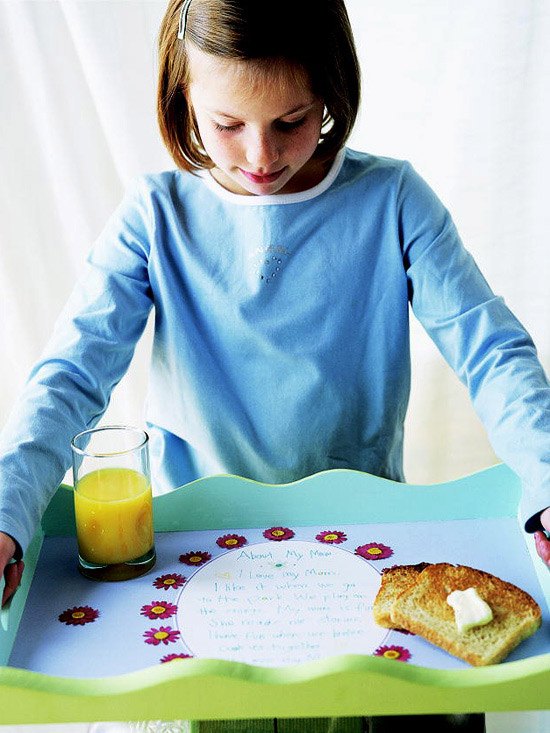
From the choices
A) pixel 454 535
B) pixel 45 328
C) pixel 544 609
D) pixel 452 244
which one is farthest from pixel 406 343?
pixel 45 328

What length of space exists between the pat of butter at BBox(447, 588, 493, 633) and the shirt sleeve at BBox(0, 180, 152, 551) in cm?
32

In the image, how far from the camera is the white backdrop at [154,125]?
1486 millimetres

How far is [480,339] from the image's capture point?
37.9 inches

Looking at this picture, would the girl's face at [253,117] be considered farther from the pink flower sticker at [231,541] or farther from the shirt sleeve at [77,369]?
the pink flower sticker at [231,541]

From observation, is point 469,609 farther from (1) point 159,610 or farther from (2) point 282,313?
(2) point 282,313

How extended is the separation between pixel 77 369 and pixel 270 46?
346 millimetres

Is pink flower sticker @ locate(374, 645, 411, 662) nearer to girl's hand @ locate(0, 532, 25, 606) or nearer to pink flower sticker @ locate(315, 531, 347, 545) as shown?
pink flower sticker @ locate(315, 531, 347, 545)

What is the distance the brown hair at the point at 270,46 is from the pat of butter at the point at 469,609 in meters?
0.46

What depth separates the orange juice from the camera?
802 mm

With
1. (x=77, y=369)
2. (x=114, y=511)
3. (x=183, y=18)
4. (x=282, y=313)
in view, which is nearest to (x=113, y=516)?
(x=114, y=511)

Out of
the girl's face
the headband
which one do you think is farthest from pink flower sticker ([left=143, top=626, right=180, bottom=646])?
the headband

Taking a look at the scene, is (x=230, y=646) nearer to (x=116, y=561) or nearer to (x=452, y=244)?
(x=116, y=561)

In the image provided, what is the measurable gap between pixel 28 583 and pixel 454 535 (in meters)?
0.35

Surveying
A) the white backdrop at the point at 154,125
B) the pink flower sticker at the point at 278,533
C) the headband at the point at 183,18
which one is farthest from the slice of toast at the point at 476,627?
the white backdrop at the point at 154,125
